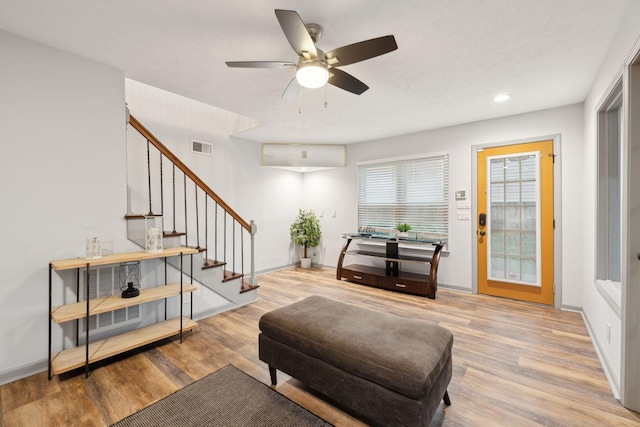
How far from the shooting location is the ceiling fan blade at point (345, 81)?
2.15 metres

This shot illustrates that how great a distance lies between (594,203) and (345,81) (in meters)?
2.77

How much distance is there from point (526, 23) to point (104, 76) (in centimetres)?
359

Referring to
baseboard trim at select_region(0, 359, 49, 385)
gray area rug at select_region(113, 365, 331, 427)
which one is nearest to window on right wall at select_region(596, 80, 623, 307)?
gray area rug at select_region(113, 365, 331, 427)

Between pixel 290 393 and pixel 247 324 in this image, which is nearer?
pixel 290 393

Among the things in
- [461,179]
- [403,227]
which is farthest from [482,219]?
[403,227]

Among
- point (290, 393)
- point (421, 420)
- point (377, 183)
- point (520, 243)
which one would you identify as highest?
point (377, 183)

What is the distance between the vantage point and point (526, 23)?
198 cm

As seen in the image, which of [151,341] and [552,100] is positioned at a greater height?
[552,100]

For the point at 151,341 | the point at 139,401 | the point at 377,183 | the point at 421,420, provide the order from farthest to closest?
the point at 377,183 → the point at 151,341 → the point at 139,401 → the point at 421,420

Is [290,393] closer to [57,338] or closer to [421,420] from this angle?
[421,420]

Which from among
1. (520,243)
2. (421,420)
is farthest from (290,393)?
(520,243)

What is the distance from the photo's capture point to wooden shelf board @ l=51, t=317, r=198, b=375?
7.03 feet

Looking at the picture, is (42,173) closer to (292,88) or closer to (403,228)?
(292,88)

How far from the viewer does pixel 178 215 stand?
418 cm
